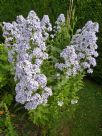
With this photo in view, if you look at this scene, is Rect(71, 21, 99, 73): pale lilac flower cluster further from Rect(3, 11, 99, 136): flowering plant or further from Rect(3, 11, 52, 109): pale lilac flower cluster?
Rect(3, 11, 52, 109): pale lilac flower cluster

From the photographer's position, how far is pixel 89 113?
7.54 m

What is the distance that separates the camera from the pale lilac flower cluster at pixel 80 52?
19.3ft

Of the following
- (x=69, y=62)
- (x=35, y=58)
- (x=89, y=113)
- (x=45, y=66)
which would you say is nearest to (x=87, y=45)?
(x=69, y=62)

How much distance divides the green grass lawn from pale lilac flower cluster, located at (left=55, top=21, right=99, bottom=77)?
114cm

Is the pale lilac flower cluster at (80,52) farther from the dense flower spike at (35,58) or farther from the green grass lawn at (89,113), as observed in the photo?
the green grass lawn at (89,113)

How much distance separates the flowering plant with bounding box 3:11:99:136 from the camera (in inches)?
215

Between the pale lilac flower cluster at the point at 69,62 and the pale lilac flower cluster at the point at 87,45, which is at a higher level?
the pale lilac flower cluster at the point at 87,45

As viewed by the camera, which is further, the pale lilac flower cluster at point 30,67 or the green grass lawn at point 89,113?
the green grass lawn at point 89,113

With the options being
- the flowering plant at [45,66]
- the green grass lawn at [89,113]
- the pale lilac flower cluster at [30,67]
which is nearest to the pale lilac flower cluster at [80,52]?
the flowering plant at [45,66]

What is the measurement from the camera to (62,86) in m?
6.20

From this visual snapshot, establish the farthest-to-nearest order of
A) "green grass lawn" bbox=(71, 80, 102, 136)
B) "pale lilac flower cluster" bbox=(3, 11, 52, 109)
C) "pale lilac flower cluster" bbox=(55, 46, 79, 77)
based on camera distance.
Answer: "green grass lawn" bbox=(71, 80, 102, 136) < "pale lilac flower cluster" bbox=(55, 46, 79, 77) < "pale lilac flower cluster" bbox=(3, 11, 52, 109)

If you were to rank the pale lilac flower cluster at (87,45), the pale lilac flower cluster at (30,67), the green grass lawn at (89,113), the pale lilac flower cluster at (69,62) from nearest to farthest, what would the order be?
the pale lilac flower cluster at (30,67), the pale lilac flower cluster at (69,62), the pale lilac flower cluster at (87,45), the green grass lawn at (89,113)

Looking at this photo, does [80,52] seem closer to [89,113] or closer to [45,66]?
[45,66]

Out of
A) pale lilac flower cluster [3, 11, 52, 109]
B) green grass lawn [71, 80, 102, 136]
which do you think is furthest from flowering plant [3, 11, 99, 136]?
green grass lawn [71, 80, 102, 136]
